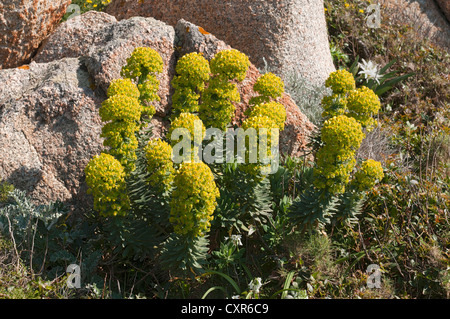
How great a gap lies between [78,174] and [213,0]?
2.88 meters

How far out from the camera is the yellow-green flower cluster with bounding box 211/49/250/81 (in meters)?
3.57

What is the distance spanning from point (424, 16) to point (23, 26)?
6650mm

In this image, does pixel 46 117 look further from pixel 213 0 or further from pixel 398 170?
pixel 398 170

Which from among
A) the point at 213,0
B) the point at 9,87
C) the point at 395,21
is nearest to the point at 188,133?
the point at 9,87

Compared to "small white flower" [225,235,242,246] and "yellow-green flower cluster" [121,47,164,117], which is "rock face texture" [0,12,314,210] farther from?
"small white flower" [225,235,242,246]

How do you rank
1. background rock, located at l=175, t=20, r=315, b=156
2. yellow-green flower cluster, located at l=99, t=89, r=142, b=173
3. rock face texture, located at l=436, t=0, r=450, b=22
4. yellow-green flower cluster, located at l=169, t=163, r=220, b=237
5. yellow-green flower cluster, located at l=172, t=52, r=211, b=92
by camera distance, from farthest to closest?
1. rock face texture, located at l=436, t=0, r=450, b=22
2. background rock, located at l=175, t=20, r=315, b=156
3. yellow-green flower cluster, located at l=172, t=52, r=211, b=92
4. yellow-green flower cluster, located at l=99, t=89, r=142, b=173
5. yellow-green flower cluster, located at l=169, t=163, r=220, b=237

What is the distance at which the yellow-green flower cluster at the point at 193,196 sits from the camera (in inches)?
116

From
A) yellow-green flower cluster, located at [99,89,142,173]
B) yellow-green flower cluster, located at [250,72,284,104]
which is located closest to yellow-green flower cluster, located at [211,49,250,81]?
yellow-green flower cluster, located at [250,72,284,104]

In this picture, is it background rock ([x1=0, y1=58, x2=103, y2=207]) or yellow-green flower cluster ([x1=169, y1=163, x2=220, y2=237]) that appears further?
background rock ([x1=0, y1=58, x2=103, y2=207])

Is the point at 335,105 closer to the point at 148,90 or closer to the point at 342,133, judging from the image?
the point at 342,133

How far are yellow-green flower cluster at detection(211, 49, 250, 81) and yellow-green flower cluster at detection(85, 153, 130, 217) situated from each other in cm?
106
